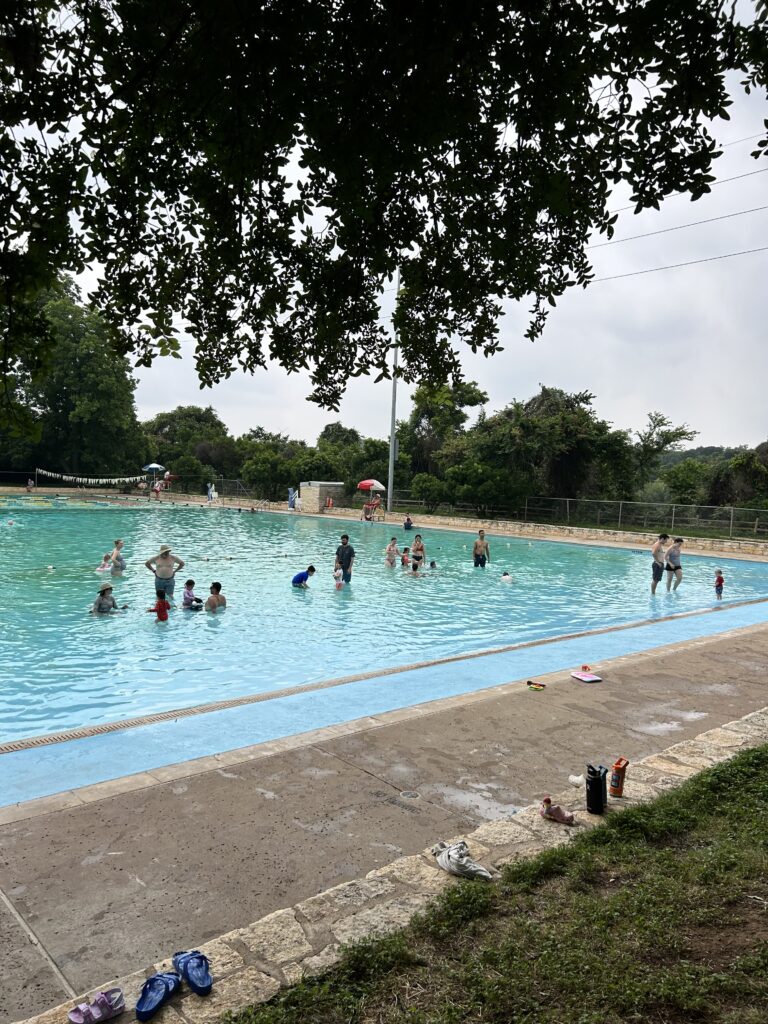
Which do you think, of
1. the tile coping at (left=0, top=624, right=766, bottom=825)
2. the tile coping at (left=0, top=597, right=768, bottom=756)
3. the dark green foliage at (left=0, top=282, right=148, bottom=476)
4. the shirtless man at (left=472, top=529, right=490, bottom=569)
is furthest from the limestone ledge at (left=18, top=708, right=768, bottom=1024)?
the dark green foliage at (left=0, top=282, right=148, bottom=476)

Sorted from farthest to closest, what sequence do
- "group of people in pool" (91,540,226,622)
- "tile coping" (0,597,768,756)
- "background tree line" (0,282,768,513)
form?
1. "background tree line" (0,282,768,513)
2. "group of people in pool" (91,540,226,622)
3. "tile coping" (0,597,768,756)

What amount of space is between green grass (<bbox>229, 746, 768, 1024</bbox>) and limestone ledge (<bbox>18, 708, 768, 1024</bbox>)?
131mm

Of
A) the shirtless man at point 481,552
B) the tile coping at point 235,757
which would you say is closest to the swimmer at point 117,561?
the shirtless man at point 481,552

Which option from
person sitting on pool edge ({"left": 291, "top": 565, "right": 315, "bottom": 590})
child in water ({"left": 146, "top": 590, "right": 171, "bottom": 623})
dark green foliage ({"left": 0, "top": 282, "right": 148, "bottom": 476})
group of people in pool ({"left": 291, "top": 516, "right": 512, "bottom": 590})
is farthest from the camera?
dark green foliage ({"left": 0, "top": 282, "right": 148, "bottom": 476})

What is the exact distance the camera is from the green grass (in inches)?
119

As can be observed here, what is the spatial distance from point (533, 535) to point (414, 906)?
1226 inches

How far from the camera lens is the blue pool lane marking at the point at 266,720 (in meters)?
6.41

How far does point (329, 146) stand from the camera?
382cm

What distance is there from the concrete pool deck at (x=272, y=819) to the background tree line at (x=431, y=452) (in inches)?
522

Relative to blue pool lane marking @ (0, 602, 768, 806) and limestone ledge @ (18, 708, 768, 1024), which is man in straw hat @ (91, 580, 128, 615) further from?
limestone ledge @ (18, 708, 768, 1024)

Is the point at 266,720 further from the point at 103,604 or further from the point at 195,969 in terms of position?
the point at 103,604

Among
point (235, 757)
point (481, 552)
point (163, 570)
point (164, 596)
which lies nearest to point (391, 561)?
point (481, 552)

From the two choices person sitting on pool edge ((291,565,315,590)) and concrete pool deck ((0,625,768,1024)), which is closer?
concrete pool deck ((0,625,768,1024))

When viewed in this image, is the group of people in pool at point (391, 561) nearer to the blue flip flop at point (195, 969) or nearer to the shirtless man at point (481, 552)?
the shirtless man at point (481, 552)
